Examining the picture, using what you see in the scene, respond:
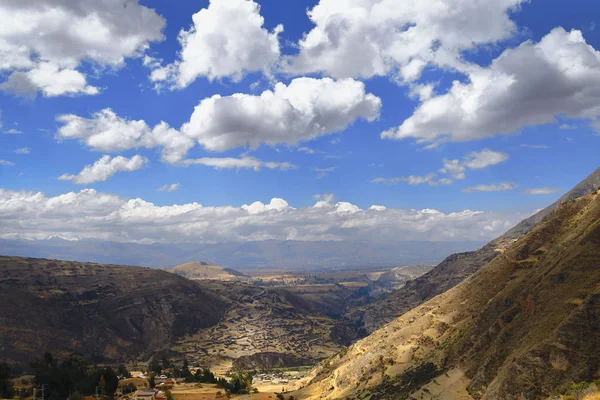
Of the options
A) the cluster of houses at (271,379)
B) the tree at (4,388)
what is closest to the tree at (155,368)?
the cluster of houses at (271,379)

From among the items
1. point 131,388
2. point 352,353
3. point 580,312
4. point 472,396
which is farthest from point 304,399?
point 580,312

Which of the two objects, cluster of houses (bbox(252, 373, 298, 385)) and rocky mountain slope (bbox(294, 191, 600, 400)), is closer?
rocky mountain slope (bbox(294, 191, 600, 400))

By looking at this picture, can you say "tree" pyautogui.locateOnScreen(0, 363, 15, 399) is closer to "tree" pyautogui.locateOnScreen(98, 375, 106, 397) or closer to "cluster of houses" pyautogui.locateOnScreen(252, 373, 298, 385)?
"tree" pyautogui.locateOnScreen(98, 375, 106, 397)

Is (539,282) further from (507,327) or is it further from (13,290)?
(13,290)

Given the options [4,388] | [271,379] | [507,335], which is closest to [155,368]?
[271,379]

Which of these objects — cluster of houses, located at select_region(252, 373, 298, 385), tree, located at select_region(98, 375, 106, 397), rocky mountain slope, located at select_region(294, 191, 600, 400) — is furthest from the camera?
cluster of houses, located at select_region(252, 373, 298, 385)

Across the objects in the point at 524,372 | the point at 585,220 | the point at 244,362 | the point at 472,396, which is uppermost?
the point at 585,220

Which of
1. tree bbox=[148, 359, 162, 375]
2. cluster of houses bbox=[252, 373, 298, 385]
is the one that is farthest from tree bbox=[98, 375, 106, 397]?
cluster of houses bbox=[252, 373, 298, 385]

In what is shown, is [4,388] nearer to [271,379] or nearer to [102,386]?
[102,386]

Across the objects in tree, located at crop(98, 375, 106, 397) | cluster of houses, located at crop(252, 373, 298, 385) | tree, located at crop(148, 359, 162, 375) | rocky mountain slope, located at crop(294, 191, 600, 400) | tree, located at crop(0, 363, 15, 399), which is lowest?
cluster of houses, located at crop(252, 373, 298, 385)
